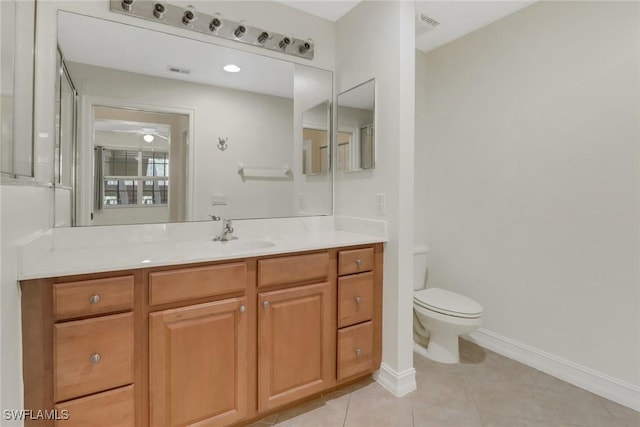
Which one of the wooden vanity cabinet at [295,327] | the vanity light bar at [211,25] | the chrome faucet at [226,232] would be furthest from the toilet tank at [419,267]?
the vanity light bar at [211,25]

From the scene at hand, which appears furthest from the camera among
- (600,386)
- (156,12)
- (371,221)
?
(371,221)

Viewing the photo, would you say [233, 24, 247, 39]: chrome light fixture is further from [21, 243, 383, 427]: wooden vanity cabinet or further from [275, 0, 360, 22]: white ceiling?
[21, 243, 383, 427]: wooden vanity cabinet

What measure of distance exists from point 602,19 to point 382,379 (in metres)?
2.50

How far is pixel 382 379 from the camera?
6.39 feet

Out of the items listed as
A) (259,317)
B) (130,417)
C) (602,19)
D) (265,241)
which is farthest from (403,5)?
(130,417)

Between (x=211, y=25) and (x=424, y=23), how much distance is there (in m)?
1.55

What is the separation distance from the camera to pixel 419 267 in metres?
2.58

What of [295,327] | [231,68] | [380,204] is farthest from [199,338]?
[231,68]

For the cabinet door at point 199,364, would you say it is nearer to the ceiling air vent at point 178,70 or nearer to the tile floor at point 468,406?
the tile floor at point 468,406

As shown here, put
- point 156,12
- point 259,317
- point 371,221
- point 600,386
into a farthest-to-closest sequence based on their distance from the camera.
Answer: point 371,221
point 600,386
point 156,12
point 259,317

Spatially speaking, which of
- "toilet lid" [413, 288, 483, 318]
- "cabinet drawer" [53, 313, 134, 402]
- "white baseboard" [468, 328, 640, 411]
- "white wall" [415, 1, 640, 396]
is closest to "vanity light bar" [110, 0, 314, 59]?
"white wall" [415, 1, 640, 396]

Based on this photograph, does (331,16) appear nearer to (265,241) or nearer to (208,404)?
(265,241)

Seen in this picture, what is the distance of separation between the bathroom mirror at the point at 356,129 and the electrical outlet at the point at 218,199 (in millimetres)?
872

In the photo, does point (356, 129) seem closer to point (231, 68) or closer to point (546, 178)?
point (231, 68)
